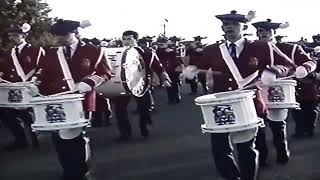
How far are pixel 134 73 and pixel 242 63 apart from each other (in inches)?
152

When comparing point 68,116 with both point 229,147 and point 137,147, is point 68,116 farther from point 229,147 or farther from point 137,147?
point 137,147

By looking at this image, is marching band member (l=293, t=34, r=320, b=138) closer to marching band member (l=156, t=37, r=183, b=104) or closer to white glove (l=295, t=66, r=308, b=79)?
Result: white glove (l=295, t=66, r=308, b=79)

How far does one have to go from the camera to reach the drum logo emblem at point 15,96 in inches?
340

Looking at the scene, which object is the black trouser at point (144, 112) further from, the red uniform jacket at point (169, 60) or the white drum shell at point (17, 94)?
the red uniform jacket at point (169, 60)

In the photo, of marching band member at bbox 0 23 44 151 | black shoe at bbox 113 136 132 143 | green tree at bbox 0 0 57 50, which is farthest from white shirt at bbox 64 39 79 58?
green tree at bbox 0 0 57 50

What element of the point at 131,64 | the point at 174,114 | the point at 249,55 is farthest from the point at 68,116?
the point at 174,114

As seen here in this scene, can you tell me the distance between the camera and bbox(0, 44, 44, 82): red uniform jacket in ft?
29.8

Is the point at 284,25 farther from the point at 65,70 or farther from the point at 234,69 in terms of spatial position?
the point at 65,70

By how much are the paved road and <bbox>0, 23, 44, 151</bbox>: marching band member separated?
330 mm

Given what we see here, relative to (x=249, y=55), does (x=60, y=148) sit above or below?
below

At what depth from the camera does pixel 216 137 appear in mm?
5906

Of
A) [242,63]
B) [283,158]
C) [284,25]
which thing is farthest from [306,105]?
[242,63]

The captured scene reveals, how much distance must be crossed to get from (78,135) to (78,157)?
24 centimetres

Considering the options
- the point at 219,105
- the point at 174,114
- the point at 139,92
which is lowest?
the point at 174,114
